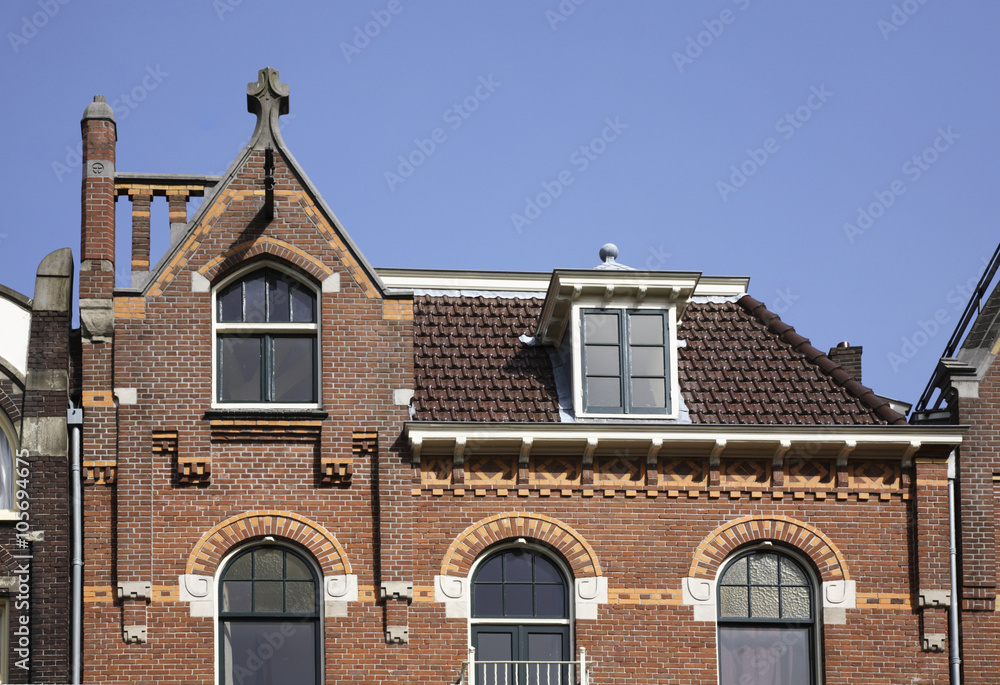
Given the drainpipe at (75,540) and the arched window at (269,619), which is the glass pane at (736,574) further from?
the drainpipe at (75,540)

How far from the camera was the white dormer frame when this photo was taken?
2236cm

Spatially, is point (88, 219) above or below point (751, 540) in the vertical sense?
above

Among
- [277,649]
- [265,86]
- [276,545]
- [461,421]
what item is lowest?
[277,649]

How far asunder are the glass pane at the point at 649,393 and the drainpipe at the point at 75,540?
7623 mm

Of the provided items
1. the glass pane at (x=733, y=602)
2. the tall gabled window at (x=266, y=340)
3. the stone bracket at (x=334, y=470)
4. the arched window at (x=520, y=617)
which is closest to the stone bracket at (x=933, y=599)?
the glass pane at (x=733, y=602)

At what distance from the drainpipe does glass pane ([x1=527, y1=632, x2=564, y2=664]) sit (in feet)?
19.3

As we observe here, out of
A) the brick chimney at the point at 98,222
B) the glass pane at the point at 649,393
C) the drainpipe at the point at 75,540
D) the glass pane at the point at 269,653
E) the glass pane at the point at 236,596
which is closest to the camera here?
the drainpipe at the point at 75,540

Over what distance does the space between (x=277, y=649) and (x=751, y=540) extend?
21.6 feet

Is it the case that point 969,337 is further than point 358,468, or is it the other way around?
point 969,337

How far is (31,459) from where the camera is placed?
21.2 meters

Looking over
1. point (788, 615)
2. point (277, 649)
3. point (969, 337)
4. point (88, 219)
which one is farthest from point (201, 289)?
point (969, 337)

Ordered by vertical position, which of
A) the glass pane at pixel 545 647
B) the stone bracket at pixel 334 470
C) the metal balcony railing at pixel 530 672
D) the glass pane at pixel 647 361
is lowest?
the metal balcony railing at pixel 530 672

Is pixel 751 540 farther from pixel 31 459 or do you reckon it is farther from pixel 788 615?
pixel 31 459

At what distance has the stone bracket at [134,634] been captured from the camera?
2058cm
